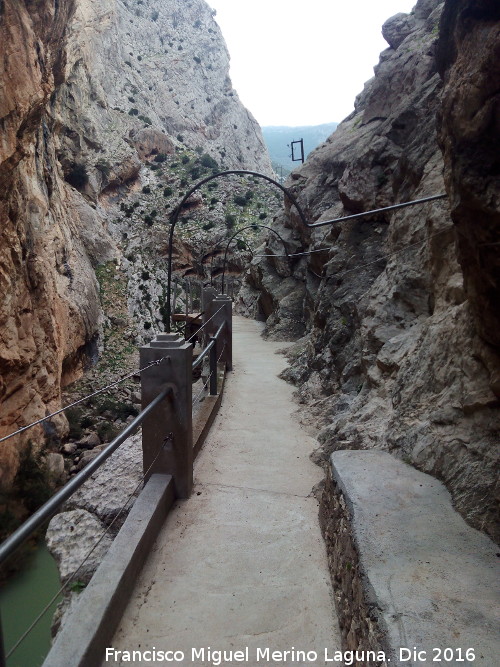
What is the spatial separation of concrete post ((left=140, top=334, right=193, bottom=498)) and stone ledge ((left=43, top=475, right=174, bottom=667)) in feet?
0.96

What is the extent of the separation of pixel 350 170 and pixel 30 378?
448 inches

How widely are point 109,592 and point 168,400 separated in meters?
1.35

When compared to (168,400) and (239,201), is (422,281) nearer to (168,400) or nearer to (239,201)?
(168,400)

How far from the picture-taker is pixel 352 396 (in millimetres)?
5672

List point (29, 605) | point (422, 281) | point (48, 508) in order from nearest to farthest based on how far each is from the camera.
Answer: point (48, 508) < point (422, 281) < point (29, 605)

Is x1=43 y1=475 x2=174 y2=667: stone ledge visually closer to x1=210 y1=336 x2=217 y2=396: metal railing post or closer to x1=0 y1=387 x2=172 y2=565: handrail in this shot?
x1=0 y1=387 x2=172 y2=565: handrail

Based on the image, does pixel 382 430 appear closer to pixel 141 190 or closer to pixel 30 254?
pixel 30 254

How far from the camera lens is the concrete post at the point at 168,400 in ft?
10.9

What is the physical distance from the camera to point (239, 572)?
2863mm

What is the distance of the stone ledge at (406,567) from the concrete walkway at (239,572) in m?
0.21

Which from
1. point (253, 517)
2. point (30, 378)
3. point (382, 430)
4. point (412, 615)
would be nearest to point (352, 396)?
point (382, 430)

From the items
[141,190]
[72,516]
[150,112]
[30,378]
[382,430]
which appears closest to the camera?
[72,516]

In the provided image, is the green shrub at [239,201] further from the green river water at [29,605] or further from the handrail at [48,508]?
the handrail at [48,508]

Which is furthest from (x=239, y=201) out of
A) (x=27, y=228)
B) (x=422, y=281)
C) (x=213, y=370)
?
(x=422, y=281)
